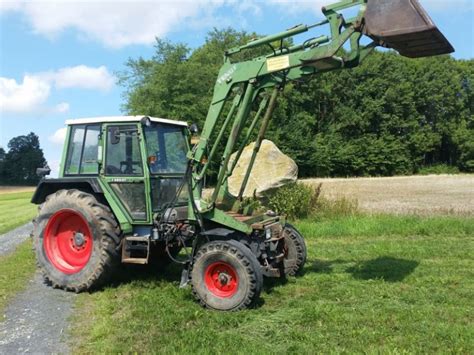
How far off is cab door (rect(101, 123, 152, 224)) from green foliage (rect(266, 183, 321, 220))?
6958 millimetres

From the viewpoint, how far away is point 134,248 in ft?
23.6

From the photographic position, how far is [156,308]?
608cm

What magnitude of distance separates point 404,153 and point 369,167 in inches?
196

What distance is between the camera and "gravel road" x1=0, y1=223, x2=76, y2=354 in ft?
16.8

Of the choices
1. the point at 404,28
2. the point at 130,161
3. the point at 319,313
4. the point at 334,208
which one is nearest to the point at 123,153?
the point at 130,161

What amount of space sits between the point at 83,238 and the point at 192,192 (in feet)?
6.53

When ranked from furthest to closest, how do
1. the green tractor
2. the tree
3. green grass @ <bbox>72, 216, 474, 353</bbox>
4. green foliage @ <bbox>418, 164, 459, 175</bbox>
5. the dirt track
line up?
1. the tree
2. green foliage @ <bbox>418, 164, 459, 175</bbox>
3. the dirt track
4. the green tractor
5. green grass @ <bbox>72, 216, 474, 353</bbox>

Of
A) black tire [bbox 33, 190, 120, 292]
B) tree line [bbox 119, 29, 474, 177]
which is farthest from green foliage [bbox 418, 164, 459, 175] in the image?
black tire [bbox 33, 190, 120, 292]

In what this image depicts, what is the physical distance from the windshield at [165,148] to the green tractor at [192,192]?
2cm

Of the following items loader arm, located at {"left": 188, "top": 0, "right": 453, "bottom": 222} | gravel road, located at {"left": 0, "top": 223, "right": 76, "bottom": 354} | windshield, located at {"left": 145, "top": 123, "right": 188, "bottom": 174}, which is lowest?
gravel road, located at {"left": 0, "top": 223, "right": 76, "bottom": 354}

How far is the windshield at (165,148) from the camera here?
7379mm

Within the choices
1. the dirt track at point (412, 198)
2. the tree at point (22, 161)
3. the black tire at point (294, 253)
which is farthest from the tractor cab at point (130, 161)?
the tree at point (22, 161)

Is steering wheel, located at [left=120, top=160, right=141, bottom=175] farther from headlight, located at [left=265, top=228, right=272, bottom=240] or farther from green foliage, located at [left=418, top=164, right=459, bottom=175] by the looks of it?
green foliage, located at [left=418, top=164, right=459, bottom=175]

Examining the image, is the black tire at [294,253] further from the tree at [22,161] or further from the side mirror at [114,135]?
the tree at [22,161]
